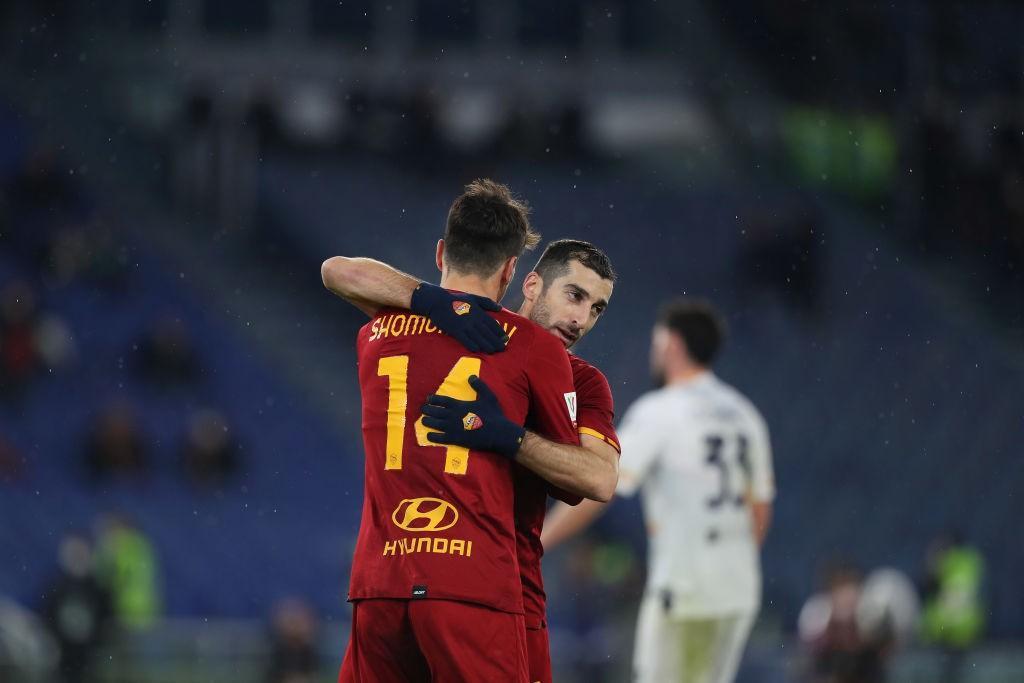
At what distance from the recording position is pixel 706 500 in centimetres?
759

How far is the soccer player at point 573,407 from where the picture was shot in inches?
166

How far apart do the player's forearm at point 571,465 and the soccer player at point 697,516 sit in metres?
3.13

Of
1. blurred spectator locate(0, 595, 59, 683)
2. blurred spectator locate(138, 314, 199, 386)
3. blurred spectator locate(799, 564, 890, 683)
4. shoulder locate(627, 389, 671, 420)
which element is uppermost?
blurred spectator locate(138, 314, 199, 386)

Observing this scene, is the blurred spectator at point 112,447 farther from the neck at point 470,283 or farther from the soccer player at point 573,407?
the neck at point 470,283

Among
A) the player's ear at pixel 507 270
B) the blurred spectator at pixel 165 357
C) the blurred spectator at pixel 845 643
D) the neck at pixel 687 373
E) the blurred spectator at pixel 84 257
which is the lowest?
the blurred spectator at pixel 845 643

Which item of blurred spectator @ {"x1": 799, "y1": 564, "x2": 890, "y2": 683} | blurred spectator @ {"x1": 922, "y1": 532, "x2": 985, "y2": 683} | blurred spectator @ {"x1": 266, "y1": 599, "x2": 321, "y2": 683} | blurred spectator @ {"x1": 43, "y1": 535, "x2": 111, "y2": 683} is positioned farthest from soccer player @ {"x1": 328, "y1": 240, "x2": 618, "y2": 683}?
blurred spectator @ {"x1": 922, "y1": 532, "x2": 985, "y2": 683}

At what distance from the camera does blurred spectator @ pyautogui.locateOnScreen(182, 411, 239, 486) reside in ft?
57.9

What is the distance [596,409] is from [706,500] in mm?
3237

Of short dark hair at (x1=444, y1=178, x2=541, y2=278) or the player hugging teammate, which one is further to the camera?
short dark hair at (x1=444, y1=178, x2=541, y2=278)

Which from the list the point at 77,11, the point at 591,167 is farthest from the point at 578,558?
the point at 77,11

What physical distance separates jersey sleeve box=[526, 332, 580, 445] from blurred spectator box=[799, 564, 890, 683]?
351 inches

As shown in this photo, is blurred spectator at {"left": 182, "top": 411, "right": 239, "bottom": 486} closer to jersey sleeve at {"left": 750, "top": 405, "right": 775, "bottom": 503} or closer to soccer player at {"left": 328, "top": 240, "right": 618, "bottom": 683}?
jersey sleeve at {"left": 750, "top": 405, "right": 775, "bottom": 503}

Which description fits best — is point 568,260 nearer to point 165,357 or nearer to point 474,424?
point 474,424

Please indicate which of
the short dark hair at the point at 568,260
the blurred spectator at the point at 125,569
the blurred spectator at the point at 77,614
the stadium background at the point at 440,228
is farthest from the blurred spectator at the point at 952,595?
the short dark hair at the point at 568,260
